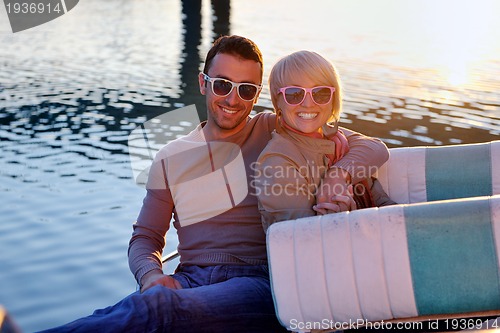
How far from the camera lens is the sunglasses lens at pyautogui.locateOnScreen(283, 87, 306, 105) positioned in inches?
111

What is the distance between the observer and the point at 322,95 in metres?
2.85

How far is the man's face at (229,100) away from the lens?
308cm

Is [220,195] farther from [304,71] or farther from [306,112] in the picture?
[304,71]

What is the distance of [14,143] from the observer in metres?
8.02

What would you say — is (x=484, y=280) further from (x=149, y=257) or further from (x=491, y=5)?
A: (x=491, y=5)

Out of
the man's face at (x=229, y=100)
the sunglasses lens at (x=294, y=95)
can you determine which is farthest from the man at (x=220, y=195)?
the sunglasses lens at (x=294, y=95)

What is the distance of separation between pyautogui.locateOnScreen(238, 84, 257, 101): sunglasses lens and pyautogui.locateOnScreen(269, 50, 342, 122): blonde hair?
201 mm

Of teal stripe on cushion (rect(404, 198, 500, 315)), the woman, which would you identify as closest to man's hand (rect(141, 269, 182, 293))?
the woman

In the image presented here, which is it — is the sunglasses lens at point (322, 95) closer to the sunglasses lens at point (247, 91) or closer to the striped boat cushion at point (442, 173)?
the sunglasses lens at point (247, 91)

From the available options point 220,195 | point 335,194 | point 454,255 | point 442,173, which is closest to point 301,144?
point 335,194

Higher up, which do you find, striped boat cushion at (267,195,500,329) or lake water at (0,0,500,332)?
striped boat cushion at (267,195,500,329)

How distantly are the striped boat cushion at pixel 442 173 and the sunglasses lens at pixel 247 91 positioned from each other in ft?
1.85

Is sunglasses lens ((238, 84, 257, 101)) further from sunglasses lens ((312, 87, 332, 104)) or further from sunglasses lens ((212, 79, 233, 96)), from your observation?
sunglasses lens ((312, 87, 332, 104))

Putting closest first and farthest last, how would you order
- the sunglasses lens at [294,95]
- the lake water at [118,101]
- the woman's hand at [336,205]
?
the woman's hand at [336,205], the sunglasses lens at [294,95], the lake water at [118,101]
